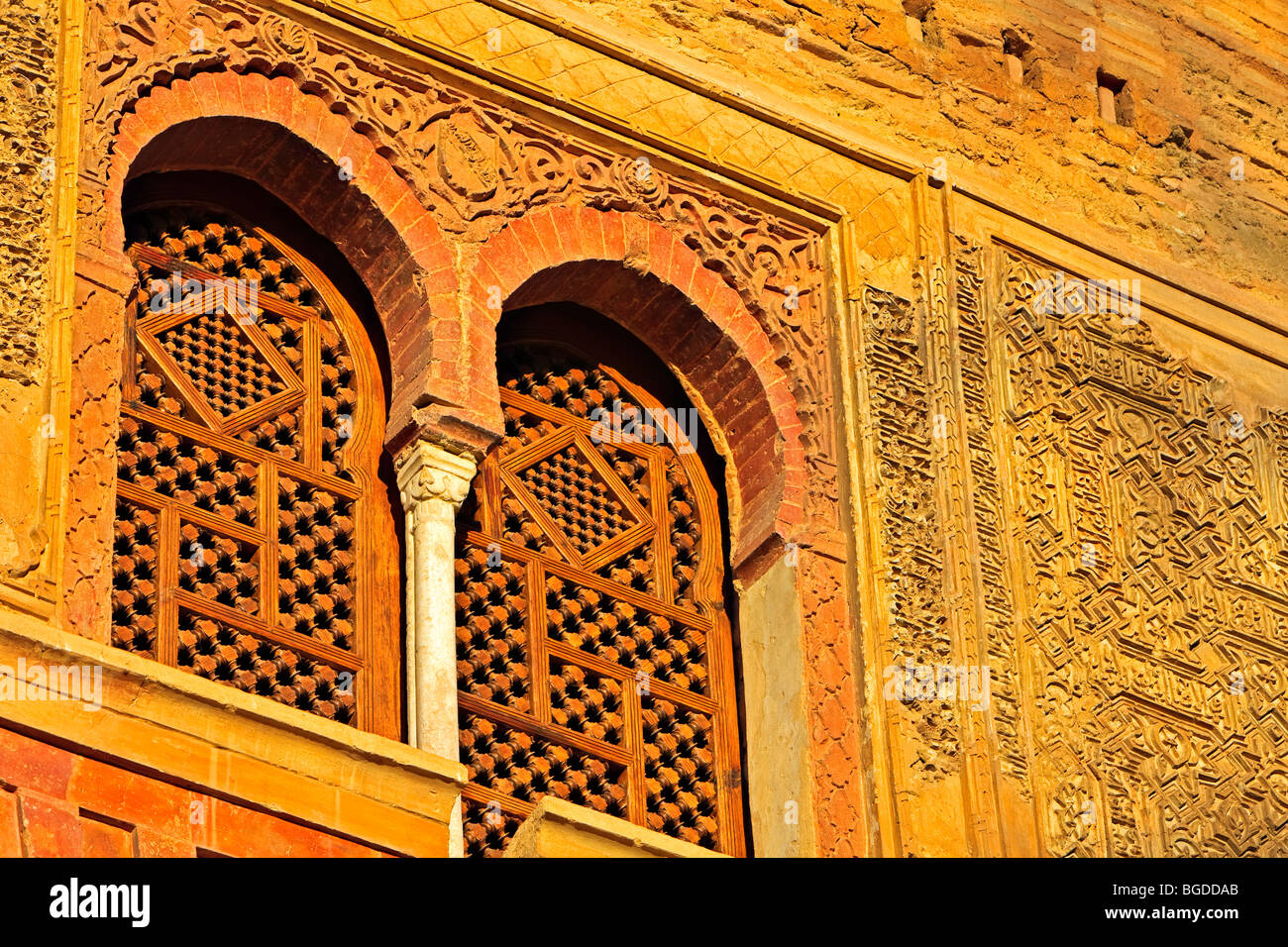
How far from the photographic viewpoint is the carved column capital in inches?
346

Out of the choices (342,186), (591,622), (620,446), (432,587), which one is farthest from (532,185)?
(432,587)

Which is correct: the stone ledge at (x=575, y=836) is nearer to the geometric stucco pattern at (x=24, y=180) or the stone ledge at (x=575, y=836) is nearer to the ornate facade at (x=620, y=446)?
the ornate facade at (x=620, y=446)

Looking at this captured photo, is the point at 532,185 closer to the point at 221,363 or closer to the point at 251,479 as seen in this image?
the point at 221,363

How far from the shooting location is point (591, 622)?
9.16m

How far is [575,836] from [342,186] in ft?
8.19

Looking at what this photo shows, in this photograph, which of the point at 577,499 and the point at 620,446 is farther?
the point at 620,446

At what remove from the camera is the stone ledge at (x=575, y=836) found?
7.30 metres

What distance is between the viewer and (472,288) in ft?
29.9

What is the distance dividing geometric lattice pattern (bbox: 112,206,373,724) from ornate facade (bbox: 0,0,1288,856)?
0.04ft

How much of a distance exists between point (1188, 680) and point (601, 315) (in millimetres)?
2100

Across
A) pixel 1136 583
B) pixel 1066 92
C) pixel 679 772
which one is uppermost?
pixel 1066 92

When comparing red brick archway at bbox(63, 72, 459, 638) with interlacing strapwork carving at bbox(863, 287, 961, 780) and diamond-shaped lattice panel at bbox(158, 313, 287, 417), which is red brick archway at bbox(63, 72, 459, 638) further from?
interlacing strapwork carving at bbox(863, 287, 961, 780)

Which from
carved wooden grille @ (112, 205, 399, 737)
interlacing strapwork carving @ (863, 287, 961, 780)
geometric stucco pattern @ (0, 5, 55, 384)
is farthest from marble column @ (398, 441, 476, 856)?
interlacing strapwork carving @ (863, 287, 961, 780)

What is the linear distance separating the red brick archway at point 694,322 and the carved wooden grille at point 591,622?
15 cm
